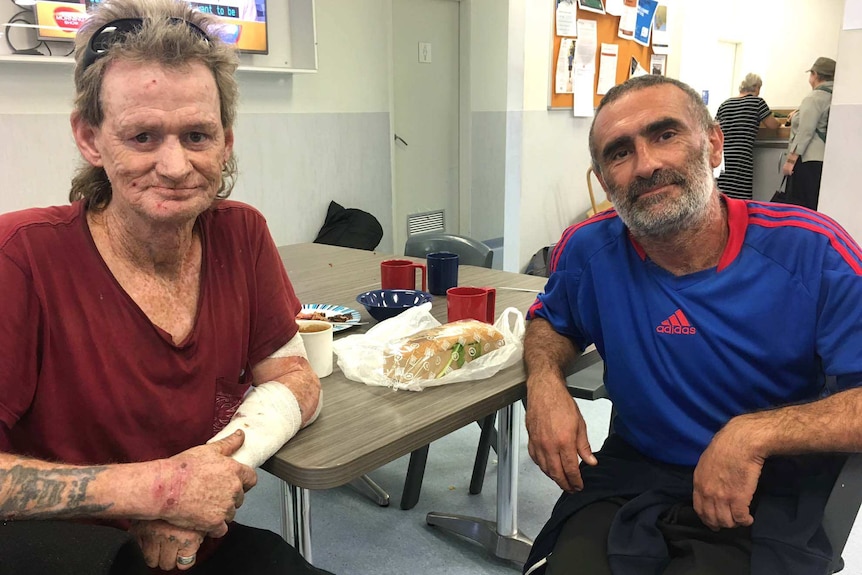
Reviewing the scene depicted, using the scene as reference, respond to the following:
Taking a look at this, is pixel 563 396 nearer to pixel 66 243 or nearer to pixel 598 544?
pixel 598 544

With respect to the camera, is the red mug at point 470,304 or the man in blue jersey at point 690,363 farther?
the red mug at point 470,304

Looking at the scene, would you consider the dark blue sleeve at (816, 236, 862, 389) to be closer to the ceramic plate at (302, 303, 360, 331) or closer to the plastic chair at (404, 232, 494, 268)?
the ceramic plate at (302, 303, 360, 331)

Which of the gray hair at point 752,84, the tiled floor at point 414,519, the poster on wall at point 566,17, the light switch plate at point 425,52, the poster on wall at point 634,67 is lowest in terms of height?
the tiled floor at point 414,519

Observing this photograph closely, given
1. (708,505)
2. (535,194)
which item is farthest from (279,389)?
(535,194)

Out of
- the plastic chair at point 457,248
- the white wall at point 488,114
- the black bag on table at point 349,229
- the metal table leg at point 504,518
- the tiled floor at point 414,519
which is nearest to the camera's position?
the metal table leg at point 504,518

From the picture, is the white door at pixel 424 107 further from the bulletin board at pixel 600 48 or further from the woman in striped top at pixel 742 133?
the woman in striped top at pixel 742 133

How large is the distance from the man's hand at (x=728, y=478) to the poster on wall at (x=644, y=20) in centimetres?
461

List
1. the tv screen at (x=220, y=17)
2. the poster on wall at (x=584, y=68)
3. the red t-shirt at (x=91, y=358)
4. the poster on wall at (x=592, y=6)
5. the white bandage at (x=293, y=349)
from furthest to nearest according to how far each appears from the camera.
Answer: the poster on wall at (x=584, y=68) < the poster on wall at (x=592, y=6) < the tv screen at (x=220, y=17) < the white bandage at (x=293, y=349) < the red t-shirt at (x=91, y=358)

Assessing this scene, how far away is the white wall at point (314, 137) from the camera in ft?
10.5

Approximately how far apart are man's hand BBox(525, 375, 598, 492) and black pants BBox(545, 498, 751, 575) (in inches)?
3.2

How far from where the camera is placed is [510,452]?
1838 millimetres

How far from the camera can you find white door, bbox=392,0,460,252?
493cm

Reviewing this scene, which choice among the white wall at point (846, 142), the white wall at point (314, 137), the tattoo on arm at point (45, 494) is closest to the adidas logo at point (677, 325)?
the tattoo on arm at point (45, 494)

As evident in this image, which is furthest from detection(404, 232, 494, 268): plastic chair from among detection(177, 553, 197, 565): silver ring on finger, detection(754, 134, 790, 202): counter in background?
detection(754, 134, 790, 202): counter in background
